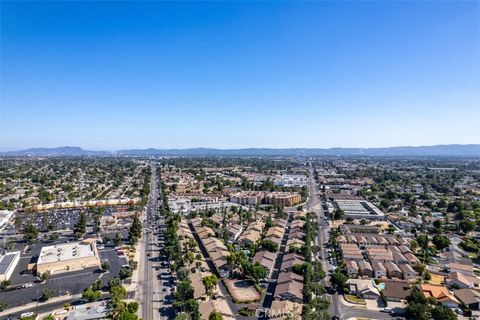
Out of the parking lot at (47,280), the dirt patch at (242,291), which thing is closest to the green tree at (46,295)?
the parking lot at (47,280)

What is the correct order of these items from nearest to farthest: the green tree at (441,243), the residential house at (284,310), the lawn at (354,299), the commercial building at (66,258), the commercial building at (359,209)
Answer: the residential house at (284,310), the lawn at (354,299), the commercial building at (66,258), the green tree at (441,243), the commercial building at (359,209)

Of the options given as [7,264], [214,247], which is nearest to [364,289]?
[214,247]

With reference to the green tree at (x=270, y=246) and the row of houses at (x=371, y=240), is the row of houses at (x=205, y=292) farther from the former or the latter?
the row of houses at (x=371, y=240)

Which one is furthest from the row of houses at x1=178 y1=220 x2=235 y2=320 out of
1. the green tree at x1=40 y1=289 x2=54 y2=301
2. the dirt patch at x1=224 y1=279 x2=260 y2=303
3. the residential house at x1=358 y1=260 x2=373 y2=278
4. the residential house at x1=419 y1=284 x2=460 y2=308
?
the residential house at x1=419 y1=284 x2=460 y2=308

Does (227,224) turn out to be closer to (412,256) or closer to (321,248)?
(321,248)

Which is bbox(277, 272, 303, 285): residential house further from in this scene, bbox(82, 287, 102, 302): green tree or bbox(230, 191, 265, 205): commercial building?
bbox(230, 191, 265, 205): commercial building
